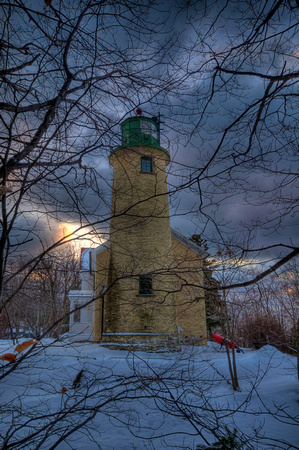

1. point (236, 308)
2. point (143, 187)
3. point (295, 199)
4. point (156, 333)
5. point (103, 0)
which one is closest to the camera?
point (103, 0)

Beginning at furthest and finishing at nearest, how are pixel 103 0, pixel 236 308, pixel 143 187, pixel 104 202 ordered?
pixel 143 187 < pixel 236 308 < pixel 104 202 < pixel 103 0

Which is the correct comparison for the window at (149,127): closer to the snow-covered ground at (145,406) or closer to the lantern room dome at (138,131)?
the lantern room dome at (138,131)

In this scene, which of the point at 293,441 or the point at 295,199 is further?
the point at 293,441

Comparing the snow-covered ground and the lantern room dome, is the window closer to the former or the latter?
the lantern room dome

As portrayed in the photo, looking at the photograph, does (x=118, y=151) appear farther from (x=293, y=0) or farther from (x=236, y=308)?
(x=236, y=308)

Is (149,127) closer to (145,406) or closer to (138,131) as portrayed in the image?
(138,131)

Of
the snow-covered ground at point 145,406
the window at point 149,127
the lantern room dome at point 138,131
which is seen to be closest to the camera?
the window at point 149,127

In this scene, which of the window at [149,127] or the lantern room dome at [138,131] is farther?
the lantern room dome at [138,131]

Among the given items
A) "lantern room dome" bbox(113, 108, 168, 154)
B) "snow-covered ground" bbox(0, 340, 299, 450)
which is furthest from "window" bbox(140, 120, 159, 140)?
"snow-covered ground" bbox(0, 340, 299, 450)

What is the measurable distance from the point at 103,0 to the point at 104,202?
1.53 metres

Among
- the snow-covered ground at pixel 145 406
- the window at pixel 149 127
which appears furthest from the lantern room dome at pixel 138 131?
the snow-covered ground at pixel 145 406

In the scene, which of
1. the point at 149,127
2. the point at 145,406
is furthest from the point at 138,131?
the point at 145,406

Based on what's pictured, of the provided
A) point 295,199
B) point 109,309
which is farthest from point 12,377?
point 295,199

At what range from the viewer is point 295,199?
315 cm
